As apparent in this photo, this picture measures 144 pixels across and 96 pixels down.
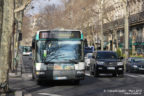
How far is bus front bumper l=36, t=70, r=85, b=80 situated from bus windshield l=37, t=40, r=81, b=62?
545 millimetres

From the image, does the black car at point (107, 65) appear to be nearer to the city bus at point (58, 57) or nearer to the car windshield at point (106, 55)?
the car windshield at point (106, 55)

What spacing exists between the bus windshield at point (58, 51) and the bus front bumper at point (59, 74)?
0.54 meters

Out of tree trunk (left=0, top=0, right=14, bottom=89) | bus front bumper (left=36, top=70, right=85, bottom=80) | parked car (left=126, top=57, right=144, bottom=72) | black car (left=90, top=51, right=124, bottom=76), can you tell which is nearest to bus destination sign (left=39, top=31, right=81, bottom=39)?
bus front bumper (left=36, top=70, right=85, bottom=80)

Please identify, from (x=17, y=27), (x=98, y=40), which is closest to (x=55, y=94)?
(x=17, y=27)

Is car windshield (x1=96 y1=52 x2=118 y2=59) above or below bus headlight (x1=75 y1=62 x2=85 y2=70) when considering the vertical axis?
above

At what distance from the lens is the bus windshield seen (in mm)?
16677

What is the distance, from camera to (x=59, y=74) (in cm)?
1658

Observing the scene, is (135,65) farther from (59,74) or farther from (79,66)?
(59,74)

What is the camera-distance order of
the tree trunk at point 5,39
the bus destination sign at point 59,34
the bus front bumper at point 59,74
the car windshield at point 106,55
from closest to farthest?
the tree trunk at point 5,39 → the bus front bumper at point 59,74 → the bus destination sign at point 59,34 → the car windshield at point 106,55

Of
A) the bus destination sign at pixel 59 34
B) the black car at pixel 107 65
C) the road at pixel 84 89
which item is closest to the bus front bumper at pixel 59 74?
the road at pixel 84 89

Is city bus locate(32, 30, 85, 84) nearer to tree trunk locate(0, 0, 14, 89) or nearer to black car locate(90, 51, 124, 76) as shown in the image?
tree trunk locate(0, 0, 14, 89)

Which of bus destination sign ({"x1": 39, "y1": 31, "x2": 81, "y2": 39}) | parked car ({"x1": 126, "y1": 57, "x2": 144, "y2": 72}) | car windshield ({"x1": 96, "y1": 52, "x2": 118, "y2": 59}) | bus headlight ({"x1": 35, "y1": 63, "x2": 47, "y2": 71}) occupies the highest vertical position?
bus destination sign ({"x1": 39, "y1": 31, "x2": 81, "y2": 39})

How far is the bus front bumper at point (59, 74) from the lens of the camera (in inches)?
647

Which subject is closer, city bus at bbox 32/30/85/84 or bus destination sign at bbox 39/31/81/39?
city bus at bbox 32/30/85/84
